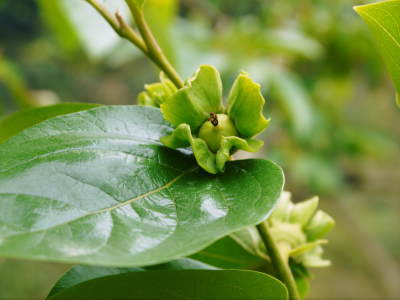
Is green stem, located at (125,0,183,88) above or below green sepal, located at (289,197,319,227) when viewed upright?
above

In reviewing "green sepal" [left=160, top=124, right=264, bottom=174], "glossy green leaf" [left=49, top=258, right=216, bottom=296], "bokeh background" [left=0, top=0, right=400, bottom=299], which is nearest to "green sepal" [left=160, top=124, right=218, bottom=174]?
"green sepal" [left=160, top=124, right=264, bottom=174]

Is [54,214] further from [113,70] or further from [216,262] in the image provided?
[113,70]

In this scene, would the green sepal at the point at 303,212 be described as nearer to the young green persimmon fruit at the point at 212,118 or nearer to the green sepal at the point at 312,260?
the green sepal at the point at 312,260

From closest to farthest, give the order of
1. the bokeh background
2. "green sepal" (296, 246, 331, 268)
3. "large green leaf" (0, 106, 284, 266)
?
"large green leaf" (0, 106, 284, 266)
"green sepal" (296, 246, 331, 268)
the bokeh background

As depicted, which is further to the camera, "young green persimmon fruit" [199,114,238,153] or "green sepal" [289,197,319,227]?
"green sepal" [289,197,319,227]

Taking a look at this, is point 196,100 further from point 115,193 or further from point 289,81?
point 289,81

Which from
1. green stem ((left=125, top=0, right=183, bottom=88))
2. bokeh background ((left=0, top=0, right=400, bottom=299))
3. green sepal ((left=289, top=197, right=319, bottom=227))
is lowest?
bokeh background ((left=0, top=0, right=400, bottom=299))

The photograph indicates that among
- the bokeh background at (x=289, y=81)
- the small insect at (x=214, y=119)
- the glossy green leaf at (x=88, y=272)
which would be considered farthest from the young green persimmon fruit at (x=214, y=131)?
the bokeh background at (x=289, y=81)

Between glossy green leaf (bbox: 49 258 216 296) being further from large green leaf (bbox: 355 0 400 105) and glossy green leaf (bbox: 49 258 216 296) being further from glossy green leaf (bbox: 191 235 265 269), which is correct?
large green leaf (bbox: 355 0 400 105)
